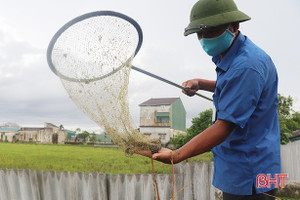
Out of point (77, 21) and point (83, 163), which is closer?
point (77, 21)

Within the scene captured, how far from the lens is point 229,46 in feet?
5.86

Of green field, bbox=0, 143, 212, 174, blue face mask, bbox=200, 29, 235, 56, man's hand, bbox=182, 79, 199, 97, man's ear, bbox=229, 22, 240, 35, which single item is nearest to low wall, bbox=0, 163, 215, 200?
green field, bbox=0, 143, 212, 174

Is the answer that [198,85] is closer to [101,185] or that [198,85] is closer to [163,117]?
[101,185]

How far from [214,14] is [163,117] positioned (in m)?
23.7

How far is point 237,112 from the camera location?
1.39 m

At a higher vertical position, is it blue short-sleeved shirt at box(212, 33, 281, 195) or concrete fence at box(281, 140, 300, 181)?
blue short-sleeved shirt at box(212, 33, 281, 195)

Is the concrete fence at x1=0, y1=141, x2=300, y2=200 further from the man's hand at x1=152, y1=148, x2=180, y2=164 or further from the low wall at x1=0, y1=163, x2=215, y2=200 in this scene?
the man's hand at x1=152, y1=148, x2=180, y2=164

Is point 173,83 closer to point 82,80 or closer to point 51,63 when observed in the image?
point 82,80

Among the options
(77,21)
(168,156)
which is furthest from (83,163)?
(168,156)

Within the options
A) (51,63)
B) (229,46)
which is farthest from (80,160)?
(229,46)

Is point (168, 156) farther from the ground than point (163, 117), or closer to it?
closer to it

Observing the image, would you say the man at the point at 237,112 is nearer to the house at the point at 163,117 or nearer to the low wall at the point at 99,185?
the low wall at the point at 99,185

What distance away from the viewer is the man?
1.41m

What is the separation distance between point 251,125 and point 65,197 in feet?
9.80
